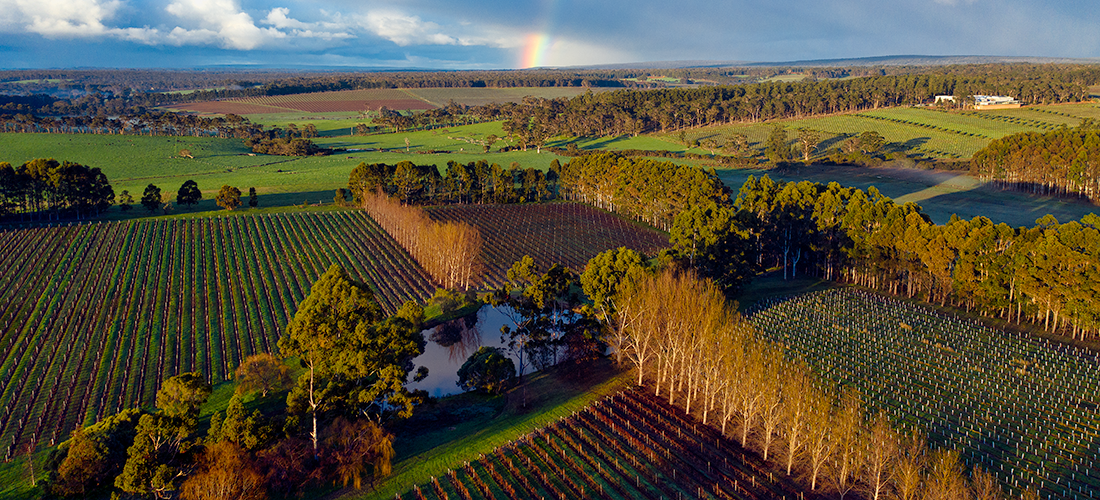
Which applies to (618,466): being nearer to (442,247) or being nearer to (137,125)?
(442,247)

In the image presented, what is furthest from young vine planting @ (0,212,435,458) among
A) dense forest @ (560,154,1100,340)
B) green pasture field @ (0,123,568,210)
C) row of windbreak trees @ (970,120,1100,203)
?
row of windbreak trees @ (970,120,1100,203)

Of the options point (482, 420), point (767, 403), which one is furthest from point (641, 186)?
point (767, 403)

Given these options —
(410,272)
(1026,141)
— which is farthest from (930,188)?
(410,272)

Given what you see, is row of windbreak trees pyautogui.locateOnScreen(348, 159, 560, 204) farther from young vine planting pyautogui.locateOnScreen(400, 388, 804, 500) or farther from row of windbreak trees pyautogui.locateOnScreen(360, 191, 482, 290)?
young vine planting pyautogui.locateOnScreen(400, 388, 804, 500)

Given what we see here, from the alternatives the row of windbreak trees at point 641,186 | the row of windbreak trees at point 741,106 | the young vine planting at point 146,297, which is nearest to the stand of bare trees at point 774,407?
the young vine planting at point 146,297

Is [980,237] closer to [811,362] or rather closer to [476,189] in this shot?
[811,362]

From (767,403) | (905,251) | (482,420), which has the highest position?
(905,251)

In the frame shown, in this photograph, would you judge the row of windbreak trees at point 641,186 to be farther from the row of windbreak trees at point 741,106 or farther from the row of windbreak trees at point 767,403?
the row of windbreak trees at point 741,106
